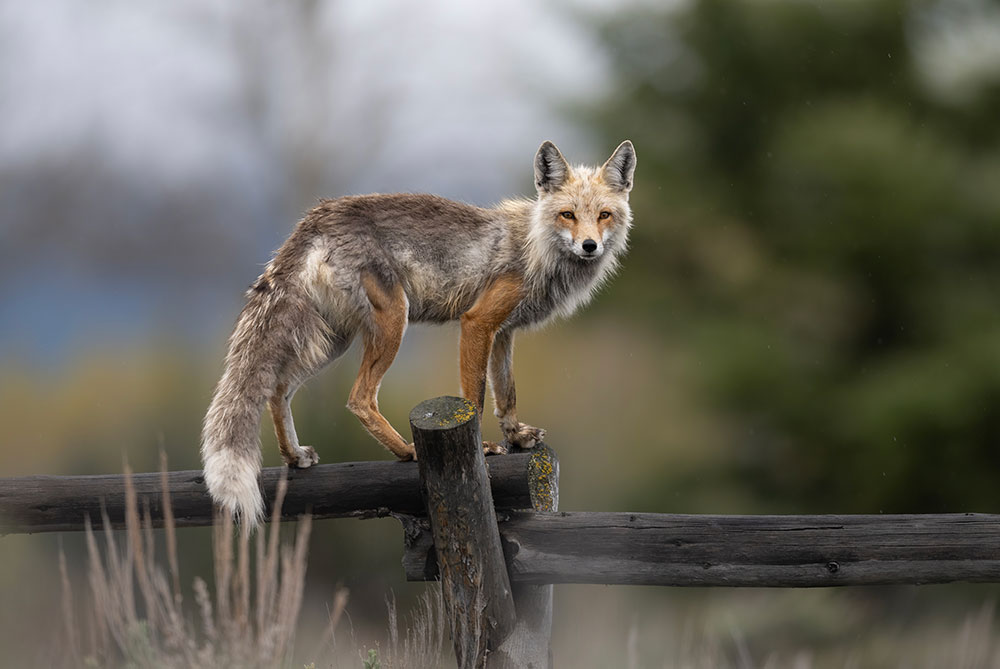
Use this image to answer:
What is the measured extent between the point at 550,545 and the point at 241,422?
1.35 metres

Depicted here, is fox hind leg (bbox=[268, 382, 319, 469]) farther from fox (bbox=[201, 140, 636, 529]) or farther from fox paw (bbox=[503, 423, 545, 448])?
fox paw (bbox=[503, 423, 545, 448])

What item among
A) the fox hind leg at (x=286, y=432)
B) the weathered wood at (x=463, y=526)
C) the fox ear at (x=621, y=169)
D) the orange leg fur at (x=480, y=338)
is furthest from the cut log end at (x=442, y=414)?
the fox ear at (x=621, y=169)

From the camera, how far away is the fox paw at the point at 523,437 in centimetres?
463

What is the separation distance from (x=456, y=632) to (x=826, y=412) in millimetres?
8189

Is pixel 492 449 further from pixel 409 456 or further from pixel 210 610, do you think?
pixel 210 610

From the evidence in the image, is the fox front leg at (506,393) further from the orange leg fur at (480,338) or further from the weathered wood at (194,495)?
the weathered wood at (194,495)

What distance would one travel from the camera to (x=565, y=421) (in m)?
11.1

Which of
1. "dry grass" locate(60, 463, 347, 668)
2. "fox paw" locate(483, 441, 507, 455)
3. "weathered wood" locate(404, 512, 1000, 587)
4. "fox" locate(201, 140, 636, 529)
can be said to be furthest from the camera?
"fox paw" locate(483, 441, 507, 455)

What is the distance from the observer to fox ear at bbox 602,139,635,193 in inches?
186

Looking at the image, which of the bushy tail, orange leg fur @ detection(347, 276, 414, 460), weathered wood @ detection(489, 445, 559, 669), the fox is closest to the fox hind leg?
the fox

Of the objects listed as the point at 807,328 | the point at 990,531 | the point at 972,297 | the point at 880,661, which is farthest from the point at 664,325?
the point at 990,531

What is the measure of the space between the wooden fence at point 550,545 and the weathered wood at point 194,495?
0.01 m

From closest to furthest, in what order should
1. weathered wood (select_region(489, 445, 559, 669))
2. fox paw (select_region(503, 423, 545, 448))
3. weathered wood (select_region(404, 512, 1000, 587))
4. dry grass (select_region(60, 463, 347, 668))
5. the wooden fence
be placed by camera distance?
dry grass (select_region(60, 463, 347, 668)) < the wooden fence < weathered wood (select_region(404, 512, 1000, 587)) < weathered wood (select_region(489, 445, 559, 669)) < fox paw (select_region(503, 423, 545, 448))

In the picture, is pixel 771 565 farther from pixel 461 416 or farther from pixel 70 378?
pixel 70 378
